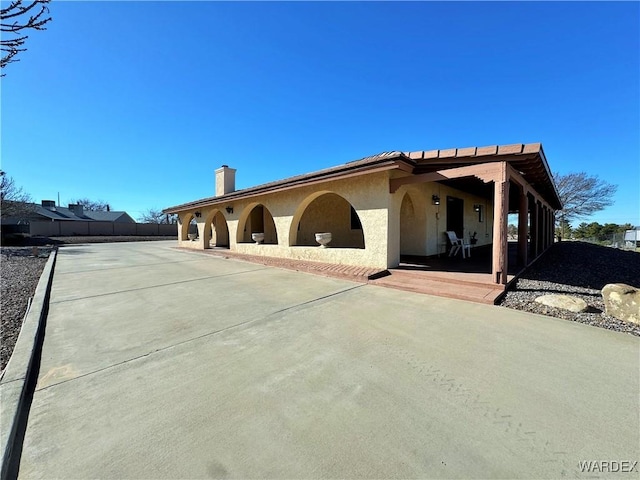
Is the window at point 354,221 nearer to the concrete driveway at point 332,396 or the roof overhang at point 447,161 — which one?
the roof overhang at point 447,161

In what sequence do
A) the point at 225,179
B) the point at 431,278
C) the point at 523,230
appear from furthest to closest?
the point at 225,179 → the point at 523,230 → the point at 431,278

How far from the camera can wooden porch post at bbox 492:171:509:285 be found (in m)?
5.52

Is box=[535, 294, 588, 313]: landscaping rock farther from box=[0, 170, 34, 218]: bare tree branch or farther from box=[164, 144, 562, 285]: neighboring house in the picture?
box=[0, 170, 34, 218]: bare tree branch

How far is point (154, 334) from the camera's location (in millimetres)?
3631

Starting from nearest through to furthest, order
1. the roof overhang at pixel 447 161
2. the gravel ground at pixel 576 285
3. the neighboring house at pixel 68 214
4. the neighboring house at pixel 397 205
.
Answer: the gravel ground at pixel 576 285 < the roof overhang at pixel 447 161 < the neighboring house at pixel 397 205 < the neighboring house at pixel 68 214

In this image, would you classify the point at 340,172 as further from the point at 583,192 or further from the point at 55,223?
the point at 55,223

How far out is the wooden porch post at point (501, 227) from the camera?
552 centimetres

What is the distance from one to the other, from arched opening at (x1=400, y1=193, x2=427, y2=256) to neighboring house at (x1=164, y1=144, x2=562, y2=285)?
1.4 inches

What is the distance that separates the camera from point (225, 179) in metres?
16.1

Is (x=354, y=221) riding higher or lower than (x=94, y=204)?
lower

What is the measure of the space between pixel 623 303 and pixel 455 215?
7.56 metres

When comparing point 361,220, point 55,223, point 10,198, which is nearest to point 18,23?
point 361,220

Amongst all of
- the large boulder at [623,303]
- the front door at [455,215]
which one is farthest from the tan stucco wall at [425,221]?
the large boulder at [623,303]

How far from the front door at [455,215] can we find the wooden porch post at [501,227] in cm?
507
